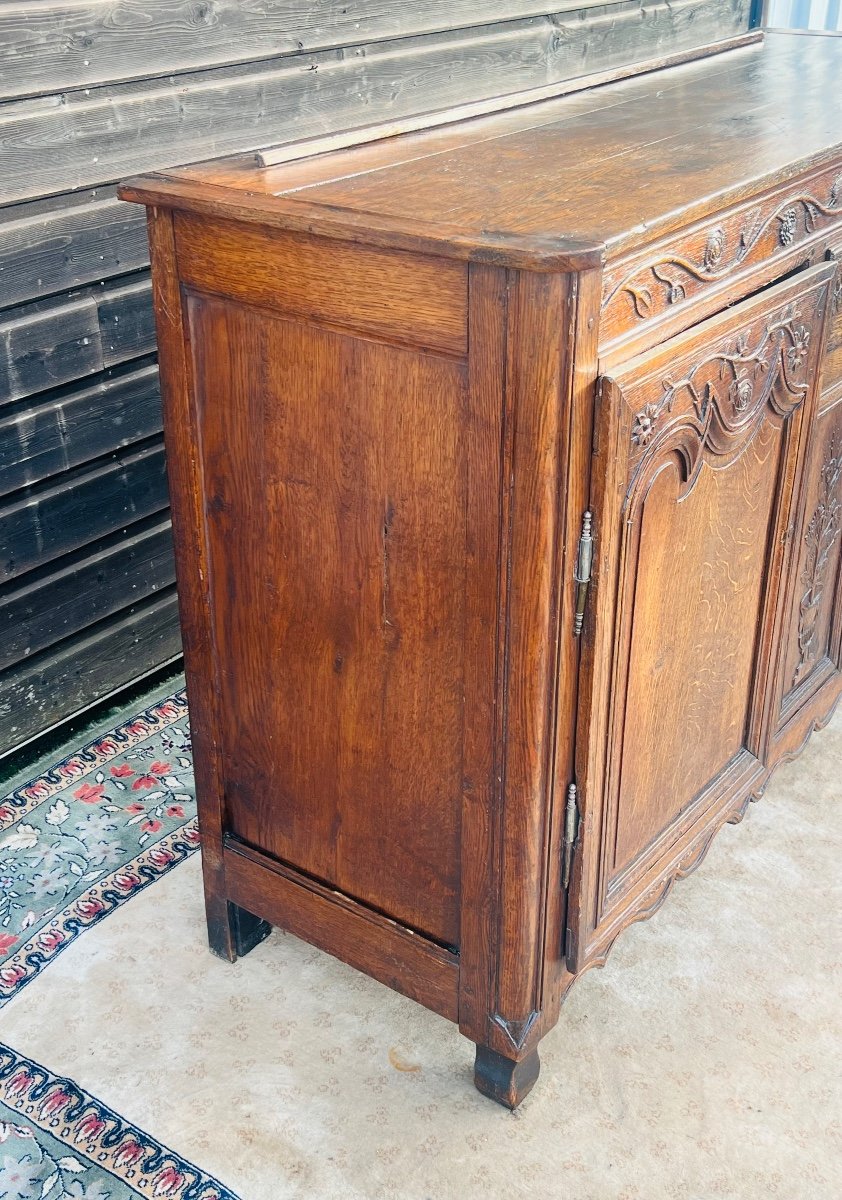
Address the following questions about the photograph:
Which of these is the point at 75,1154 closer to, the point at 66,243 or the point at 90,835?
the point at 90,835

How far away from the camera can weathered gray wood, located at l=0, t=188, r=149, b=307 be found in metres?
2.06

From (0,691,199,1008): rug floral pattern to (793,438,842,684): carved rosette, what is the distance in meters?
1.10

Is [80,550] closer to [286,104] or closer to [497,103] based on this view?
[286,104]

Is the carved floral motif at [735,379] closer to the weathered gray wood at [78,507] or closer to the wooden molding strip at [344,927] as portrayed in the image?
the wooden molding strip at [344,927]

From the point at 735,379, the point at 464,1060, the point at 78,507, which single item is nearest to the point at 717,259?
the point at 735,379

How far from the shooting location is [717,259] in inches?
57.6

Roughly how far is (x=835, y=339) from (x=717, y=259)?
48 cm

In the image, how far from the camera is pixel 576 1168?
A: 1.57m

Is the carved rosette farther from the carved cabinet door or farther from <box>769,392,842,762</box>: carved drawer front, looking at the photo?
the carved cabinet door

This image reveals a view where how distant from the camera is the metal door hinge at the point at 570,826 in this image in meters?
1.49

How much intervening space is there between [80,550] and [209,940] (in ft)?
2.82

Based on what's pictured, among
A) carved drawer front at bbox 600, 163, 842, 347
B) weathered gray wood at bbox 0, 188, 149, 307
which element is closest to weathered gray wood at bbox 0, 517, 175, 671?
weathered gray wood at bbox 0, 188, 149, 307

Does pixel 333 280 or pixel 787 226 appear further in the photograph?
pixel 787 226

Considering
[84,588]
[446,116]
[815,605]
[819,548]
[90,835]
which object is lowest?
[90,835]
